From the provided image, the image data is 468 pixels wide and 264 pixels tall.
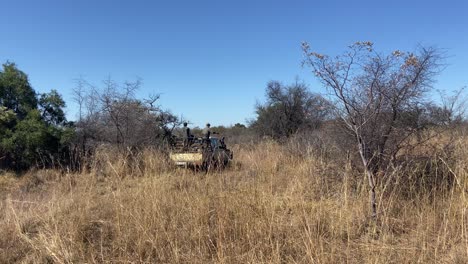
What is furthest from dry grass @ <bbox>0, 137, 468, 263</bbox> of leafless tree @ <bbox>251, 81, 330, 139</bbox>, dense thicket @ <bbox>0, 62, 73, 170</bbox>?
leafless tree @ <bbox>251, 81, 330, 139</bbox>

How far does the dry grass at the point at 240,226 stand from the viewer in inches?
126

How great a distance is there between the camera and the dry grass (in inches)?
126

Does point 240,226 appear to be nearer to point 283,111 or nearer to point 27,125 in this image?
point 27,125

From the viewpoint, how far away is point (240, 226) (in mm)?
3691

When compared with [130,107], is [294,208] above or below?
below

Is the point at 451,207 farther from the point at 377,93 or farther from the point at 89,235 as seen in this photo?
the point at 89,235

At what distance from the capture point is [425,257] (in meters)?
2.95

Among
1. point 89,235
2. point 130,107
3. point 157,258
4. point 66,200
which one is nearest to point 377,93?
point 157,258

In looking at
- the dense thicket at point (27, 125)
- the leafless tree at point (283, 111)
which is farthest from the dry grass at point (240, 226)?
the leafless tree at point (283, 111)

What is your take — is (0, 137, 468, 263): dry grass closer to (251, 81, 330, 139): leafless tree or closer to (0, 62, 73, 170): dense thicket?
(0, 62, 73, 170): dense thicket

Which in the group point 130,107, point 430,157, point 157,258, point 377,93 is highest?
point 130,107

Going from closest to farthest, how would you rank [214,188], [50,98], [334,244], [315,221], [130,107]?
[334,244] → [315,221] → [214,188] → [50,98] → [130,107]

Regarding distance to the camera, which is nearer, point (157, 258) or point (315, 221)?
point (157, 258)

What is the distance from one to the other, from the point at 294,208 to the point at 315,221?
1.63 ft
